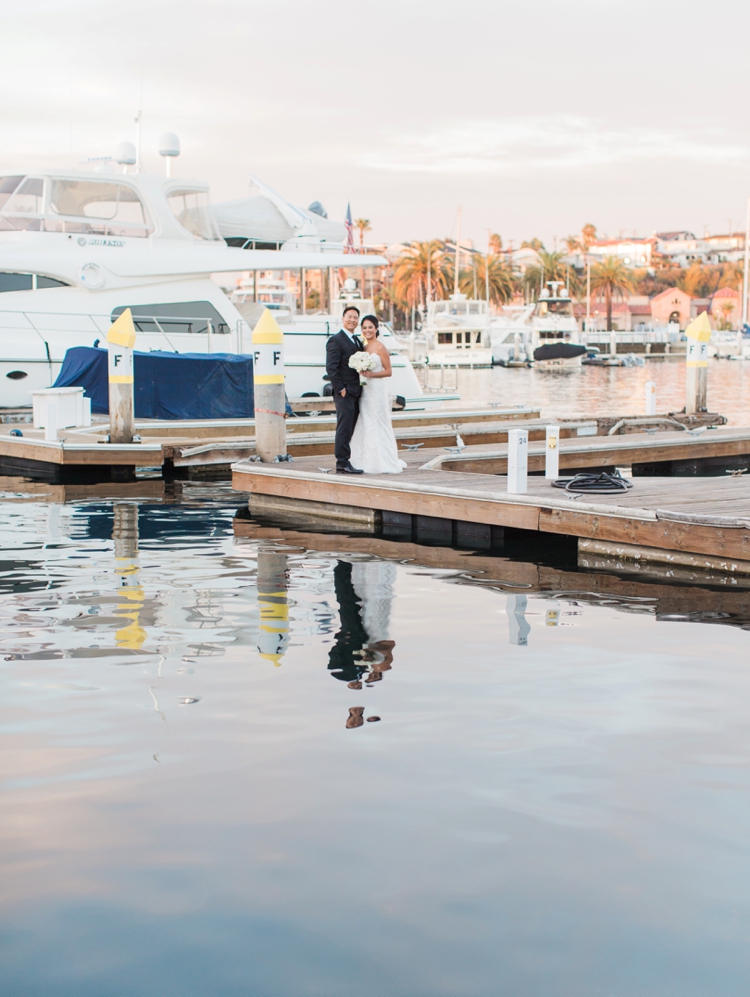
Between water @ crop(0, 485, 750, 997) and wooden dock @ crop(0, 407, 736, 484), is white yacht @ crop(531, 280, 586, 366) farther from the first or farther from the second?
water @ crop(0, 485, 750, 997)

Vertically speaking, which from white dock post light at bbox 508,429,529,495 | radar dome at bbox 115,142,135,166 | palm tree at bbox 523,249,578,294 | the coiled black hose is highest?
palm tree at bbox 523,249,578,294

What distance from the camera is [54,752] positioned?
5094mm

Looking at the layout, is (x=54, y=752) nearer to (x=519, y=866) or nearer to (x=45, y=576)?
(x=519, y=866)

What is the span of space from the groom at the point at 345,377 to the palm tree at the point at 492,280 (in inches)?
3768

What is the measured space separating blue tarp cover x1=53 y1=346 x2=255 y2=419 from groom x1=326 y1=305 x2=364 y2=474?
27.7 feet

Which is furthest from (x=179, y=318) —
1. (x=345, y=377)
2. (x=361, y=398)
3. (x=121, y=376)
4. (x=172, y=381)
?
(x=345, y=377)

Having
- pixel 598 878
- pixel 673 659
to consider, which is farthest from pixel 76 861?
pixel 673 659

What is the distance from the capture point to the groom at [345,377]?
11.5 m

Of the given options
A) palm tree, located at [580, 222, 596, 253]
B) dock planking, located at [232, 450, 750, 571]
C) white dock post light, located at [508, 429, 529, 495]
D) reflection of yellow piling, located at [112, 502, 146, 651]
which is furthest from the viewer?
palm tree, located at [580, 222, 596, 253]

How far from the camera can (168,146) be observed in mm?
25078

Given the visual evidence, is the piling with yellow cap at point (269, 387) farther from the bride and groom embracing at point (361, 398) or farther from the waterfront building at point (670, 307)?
the waterfront building at point (670, 307)

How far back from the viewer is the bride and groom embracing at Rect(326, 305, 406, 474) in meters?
11.5

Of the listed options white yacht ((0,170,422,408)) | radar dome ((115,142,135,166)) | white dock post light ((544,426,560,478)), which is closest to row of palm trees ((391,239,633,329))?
radar dome ((115,142,135,166))

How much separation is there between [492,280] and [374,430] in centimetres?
9986
